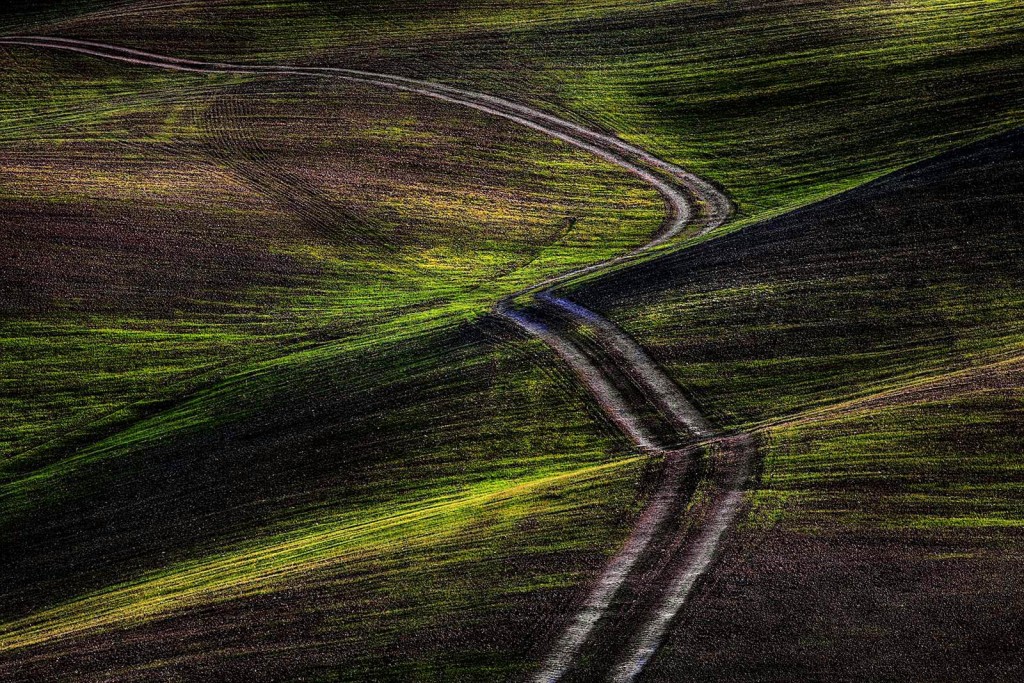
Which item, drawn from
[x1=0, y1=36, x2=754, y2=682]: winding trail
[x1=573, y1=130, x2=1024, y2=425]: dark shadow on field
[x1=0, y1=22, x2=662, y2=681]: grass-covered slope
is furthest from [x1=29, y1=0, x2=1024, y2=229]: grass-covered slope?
[x1=573, y1=130, x2=1024, y2=425]: dark shadow on field

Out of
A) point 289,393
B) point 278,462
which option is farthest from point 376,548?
point 289,393

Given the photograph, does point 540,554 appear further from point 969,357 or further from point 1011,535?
point 969,357

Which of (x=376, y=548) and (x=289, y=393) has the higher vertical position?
(x=289, y=393)

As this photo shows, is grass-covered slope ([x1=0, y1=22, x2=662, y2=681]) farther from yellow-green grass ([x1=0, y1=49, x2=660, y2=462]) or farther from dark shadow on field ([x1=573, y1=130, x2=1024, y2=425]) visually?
dark shadow on field ([x1=573, y1=130, x2=1024, y2=425])

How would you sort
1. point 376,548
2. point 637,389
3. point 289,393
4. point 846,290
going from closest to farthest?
point 376,548 → point 637,389 → point 289,393 → point 846,290

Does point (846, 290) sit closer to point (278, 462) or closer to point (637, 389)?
point (637, 389)

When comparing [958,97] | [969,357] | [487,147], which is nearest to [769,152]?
[958,97]

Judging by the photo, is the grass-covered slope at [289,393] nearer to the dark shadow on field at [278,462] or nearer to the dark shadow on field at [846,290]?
the dark shadow on field at [278,462]
